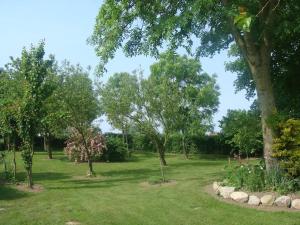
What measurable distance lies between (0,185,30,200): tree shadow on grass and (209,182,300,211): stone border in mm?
6734

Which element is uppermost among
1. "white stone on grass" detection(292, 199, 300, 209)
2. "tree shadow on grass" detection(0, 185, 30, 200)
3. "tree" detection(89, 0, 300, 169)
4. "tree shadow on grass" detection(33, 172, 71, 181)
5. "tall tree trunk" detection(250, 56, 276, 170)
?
"tree" detection(89, 0, 300, 169)

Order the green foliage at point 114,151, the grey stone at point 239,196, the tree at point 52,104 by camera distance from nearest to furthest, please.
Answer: the grey stone at point 239,196 < the tree at point 52,104 < the green foliage at point 114,151

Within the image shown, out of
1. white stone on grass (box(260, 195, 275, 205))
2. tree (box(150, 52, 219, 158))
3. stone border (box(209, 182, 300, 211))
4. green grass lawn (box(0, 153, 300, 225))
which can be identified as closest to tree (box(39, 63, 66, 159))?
green grass lawn (box(0, 153, 300, 225))

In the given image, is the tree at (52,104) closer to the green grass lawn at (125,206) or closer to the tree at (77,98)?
the tree at (77,98)

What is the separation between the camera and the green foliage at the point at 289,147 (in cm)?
1332

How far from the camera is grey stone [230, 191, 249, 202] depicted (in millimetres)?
12830

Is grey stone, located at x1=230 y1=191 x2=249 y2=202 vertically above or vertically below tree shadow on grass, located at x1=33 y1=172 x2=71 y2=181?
below

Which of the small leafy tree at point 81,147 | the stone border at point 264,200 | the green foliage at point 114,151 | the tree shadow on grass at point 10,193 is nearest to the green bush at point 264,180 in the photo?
the stone border at point 264,200

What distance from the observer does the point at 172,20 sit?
1267cm

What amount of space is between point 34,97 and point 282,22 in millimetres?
9443

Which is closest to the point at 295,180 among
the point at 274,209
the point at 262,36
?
the point at 274,209

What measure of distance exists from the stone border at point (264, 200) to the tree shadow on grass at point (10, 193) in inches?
265

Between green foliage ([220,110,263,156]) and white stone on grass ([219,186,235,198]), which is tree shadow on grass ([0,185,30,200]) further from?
green foliage ([220,110,263,156])

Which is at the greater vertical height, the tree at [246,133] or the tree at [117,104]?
the tree at [117,104]
